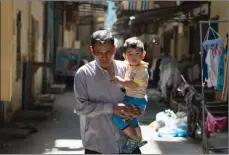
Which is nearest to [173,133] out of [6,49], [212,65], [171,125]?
[171,125]

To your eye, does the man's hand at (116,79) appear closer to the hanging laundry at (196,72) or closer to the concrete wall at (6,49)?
the concrete wall at (6,49)

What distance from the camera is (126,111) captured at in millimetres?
2812

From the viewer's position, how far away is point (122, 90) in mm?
2939

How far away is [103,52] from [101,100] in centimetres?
33

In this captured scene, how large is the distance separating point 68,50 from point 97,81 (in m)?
15.0

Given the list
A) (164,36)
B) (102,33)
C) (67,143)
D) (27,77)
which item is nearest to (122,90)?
(102,33)

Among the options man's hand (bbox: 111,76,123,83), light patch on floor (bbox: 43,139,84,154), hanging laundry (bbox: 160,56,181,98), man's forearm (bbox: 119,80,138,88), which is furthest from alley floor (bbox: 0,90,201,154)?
man's hand (bbox: 111,76,123,83)

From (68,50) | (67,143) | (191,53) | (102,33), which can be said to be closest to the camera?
(102,33)

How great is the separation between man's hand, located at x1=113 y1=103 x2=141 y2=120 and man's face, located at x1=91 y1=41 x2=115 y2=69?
0.30m

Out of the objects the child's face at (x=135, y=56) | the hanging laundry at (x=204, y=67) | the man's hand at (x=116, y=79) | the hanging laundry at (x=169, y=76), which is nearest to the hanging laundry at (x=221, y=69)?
the hanging laundry at (x=204, y=67)

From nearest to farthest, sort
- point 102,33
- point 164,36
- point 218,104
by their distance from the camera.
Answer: point 102,33, point 218,104, point 164,36

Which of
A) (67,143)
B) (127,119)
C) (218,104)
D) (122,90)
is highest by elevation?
(122,90)

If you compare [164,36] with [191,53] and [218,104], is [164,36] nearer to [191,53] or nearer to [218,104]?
[191,53]

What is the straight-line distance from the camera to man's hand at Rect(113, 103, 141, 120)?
109 inches
